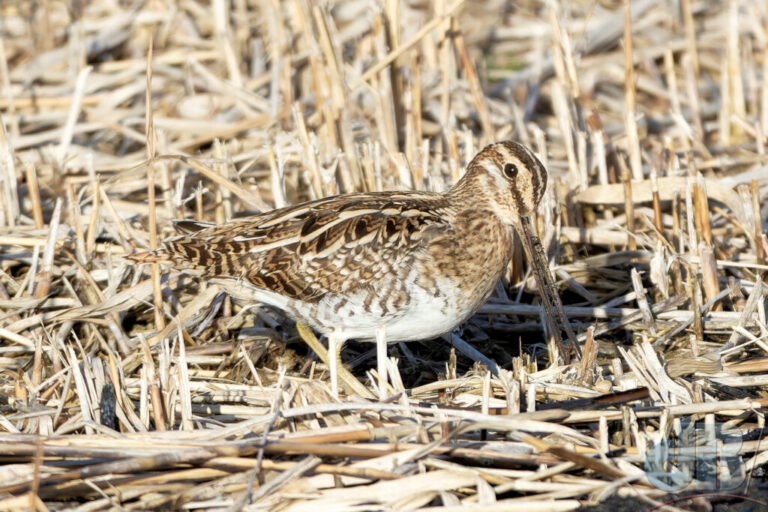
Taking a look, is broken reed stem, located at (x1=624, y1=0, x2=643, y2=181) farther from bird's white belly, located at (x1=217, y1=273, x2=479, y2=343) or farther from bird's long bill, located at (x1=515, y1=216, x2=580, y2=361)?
bird's white belly, located at (x1=217, y1=273, x2=479, y2=343)

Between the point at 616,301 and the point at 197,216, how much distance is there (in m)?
2.40

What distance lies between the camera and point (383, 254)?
4305mm

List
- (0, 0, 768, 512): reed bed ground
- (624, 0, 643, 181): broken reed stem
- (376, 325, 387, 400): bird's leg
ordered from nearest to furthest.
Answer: (0, 0, 768, 512): reed bed ground, (376, 325, 387, 400): bird's leg, (624, 0, 643, 181): broken reed stem

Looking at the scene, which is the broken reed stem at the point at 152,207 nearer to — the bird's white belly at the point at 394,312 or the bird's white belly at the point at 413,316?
the bird's white belly at the point at 394,312

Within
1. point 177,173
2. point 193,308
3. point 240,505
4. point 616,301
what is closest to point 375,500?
point 240,505

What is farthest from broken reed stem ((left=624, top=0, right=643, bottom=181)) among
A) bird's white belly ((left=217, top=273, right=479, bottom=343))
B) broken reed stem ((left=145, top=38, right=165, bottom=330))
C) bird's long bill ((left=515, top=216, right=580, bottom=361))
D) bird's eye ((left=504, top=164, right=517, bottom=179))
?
broken reed stem ((left=145, top=38, right=165, bottom=330))

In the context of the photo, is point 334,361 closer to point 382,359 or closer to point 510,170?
point 382,359

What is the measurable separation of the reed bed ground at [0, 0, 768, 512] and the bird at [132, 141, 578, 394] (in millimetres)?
244

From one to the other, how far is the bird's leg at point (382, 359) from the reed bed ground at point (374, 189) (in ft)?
0.15

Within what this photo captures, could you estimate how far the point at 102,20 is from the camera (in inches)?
309

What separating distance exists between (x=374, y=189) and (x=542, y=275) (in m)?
1.41

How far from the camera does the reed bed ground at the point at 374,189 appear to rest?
345 cm

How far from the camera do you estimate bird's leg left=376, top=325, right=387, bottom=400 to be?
4.09 meters
